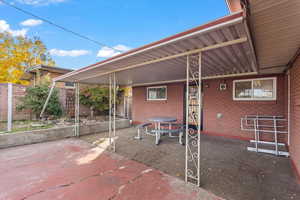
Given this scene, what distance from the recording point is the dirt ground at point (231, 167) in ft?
7.01

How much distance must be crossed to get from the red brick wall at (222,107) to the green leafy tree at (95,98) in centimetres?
327

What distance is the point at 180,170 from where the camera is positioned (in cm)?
281

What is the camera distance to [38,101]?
20.8 ft

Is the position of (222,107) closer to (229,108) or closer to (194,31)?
(229,108)

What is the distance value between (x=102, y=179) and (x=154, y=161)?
127 centimetres

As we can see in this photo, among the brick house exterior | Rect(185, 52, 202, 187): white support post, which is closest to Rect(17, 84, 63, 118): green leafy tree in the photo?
the brick house exterior

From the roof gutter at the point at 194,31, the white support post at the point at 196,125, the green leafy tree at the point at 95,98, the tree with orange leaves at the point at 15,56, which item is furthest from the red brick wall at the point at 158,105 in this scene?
the tree with orange leaves at the point at 15,56

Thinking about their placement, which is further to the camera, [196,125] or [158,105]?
[158,105]

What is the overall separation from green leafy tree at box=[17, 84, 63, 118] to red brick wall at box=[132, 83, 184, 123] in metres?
4.32

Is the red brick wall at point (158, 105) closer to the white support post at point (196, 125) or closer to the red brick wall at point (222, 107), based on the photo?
the red brick wall at point (222, 107)

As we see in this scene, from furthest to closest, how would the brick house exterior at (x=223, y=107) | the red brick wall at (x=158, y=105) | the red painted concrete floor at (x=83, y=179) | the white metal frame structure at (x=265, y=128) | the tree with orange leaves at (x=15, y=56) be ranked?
the tree with orange leaves at (x=15, y=56) < the red brick wall at (x=158, y=105) < the brick house exterior at (x=223, y=107) < the white metal frame structure at (x=265, y=128) < the red painted concrete floor at (x=83, y=179)

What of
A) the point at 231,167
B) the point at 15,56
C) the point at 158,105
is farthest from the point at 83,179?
the point at 15,56

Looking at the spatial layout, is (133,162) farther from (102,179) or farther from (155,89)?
(155,89)

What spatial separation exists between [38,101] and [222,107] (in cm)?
847
